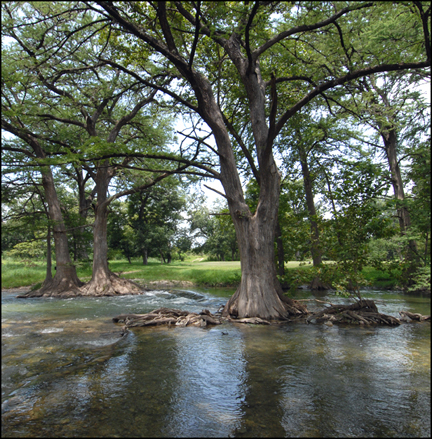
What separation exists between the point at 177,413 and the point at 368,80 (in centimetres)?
2425

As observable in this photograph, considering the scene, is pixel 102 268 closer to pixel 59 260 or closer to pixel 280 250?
pixel 59 260

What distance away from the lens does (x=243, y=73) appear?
12898 mm

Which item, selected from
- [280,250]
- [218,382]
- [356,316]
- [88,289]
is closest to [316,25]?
[356,316]

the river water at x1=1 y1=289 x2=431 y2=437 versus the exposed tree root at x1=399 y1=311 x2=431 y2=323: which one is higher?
the river water at x1=1 y1=289 x2=431 y2=437

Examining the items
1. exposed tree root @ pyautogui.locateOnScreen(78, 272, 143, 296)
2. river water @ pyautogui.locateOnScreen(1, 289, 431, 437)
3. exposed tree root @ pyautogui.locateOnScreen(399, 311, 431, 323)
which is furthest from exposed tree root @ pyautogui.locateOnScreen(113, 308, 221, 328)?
exposed tree root @ pyautogui.locateOnScreen(78, 272, 143, 296)

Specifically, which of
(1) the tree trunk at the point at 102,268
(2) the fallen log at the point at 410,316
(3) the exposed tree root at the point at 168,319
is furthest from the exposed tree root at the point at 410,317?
(1) the tree trunk at the point at 102,268

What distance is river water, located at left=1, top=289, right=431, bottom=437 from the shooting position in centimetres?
414

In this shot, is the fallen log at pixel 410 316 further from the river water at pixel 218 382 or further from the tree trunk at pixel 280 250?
the tree trunk at pixel 280 250

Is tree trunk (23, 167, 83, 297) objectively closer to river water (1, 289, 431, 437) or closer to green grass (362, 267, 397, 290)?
river water (1, 289, 431, 437)

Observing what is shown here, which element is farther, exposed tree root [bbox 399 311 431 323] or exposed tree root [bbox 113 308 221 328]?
exposed tree root [bbox 113 308 221 328]

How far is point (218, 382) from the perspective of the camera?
19.5 ft

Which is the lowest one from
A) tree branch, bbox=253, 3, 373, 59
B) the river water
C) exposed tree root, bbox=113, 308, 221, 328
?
exposed tree root, bbox=113, 308, 221, 328

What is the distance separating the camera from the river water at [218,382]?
414 cm

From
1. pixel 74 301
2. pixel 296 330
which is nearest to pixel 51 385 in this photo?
pixel 296 330
